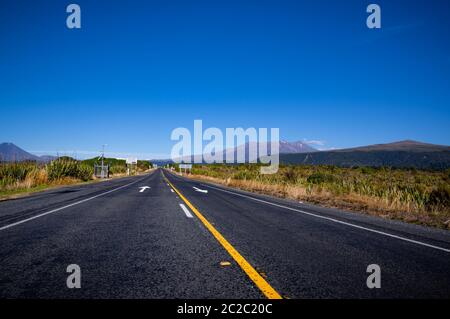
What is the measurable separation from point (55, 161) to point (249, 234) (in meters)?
29.0

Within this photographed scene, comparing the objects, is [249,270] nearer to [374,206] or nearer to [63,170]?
[374,206]

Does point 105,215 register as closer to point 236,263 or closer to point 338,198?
point 236,263

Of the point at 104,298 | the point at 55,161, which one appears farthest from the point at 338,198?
the point at 55,161

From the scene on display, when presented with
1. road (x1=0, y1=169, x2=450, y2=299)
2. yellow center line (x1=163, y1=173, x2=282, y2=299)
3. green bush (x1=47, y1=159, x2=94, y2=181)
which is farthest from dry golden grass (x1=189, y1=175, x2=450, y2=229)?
green bush (x1=47, y1=159, x2=94, y2=181)

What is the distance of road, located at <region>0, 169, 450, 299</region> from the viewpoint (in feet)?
10.3

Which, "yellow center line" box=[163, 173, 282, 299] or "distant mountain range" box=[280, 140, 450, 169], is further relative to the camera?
"distant mountain range" box=[280, 140, 450, 169]

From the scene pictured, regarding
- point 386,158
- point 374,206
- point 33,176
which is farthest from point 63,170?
point 386,158

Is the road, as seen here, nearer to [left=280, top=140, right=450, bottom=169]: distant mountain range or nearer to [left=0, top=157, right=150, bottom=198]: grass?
[left=0, top=157, right=150, bottom=198]: grass

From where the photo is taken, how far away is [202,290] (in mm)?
3102

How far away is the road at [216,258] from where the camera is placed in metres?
3.14

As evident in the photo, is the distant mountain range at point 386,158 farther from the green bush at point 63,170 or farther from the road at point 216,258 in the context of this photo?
the road at point 216,258

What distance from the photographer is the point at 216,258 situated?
4.30 metres

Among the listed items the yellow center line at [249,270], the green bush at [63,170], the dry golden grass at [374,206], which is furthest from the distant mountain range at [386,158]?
the yellow center line at [249,270]

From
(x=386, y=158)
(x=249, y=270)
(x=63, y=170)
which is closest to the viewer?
(x=249, y=270)
